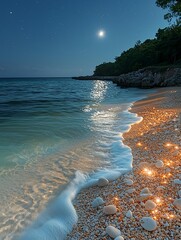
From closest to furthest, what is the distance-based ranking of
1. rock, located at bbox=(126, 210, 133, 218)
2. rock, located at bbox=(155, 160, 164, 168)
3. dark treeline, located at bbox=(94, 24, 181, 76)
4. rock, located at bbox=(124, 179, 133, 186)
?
rock, located at bbox=(126, 210, 133, 218) → rock, located at bbox=(124, 179, 133, 186) → rock, located at bbox=(155, 160, 164, 168) → dark treeline, located at bbox=(94, 24, 181, 76)

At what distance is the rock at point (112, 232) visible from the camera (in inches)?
88.4

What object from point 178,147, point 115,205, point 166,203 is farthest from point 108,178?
point 178,147

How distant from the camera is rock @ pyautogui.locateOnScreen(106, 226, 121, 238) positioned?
225 centimetres

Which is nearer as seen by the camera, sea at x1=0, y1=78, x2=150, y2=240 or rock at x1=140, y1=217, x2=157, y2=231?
rock at x1=140, y1=217, x2=157, y2=231

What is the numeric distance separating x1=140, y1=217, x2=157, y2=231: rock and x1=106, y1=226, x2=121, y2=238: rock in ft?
1.04

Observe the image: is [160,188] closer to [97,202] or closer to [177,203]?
[177,203]

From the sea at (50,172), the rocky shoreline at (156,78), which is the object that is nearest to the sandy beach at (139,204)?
the sea at (50,172)

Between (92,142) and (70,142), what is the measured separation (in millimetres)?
704

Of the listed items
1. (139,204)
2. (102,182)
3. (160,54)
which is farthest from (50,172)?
(160,54)

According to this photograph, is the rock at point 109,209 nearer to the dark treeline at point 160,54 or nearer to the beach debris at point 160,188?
the beach debris at point 160,188

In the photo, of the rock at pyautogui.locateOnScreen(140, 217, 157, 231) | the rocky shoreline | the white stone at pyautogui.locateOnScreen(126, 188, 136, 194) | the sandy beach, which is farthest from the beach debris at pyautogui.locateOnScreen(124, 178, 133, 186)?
the rocky shoreline

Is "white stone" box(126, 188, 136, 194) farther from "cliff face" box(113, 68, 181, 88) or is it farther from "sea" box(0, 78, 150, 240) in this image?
"cliff face" box(113, 68, 181, 88)

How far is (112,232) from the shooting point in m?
2.27

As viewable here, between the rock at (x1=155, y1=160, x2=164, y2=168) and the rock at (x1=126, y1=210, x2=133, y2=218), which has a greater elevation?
the rock at (x1=155, y1=160, x2=164, y2=168)
